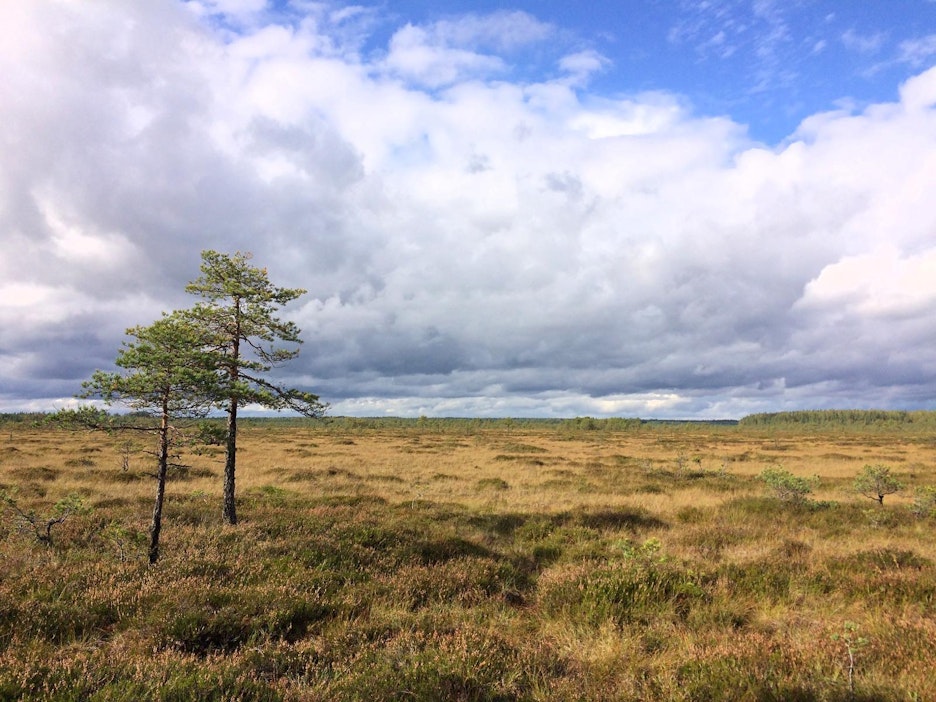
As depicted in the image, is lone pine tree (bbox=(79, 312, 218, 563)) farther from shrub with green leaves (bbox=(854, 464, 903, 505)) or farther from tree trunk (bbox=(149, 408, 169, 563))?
shrub with green leaves (bbox=(854, 464, 903, 505))

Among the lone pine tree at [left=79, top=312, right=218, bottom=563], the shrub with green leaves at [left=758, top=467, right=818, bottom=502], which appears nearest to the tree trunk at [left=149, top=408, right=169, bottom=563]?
the lone pine tree at [left=79, top=312, right=218, bottom=563]

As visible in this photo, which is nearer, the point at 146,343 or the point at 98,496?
the point at 146,343

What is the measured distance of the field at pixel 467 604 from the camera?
474cm

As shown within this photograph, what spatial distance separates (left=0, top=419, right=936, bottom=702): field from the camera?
474 cm

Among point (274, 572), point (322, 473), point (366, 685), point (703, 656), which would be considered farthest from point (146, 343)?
point (322, 473)

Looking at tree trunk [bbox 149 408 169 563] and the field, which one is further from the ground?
tree trunk [bbox 149 408 169 563]

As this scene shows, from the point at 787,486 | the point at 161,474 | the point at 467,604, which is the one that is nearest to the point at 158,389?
the point at 161,474

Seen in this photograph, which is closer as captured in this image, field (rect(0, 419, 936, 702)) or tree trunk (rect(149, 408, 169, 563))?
field (rect(0, 419, 936, 702))

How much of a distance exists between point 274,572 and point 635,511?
35.8 ft

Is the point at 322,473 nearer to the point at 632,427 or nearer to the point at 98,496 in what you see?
the point at 98,496

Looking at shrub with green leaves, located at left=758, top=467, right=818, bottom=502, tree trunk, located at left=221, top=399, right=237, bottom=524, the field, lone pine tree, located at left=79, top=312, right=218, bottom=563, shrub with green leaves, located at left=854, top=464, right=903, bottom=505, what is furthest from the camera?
shrub with green leaves, located at left=854, top=464, right=903, bottom=505

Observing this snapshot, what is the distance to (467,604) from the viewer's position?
7.59 m

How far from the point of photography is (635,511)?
591 inches

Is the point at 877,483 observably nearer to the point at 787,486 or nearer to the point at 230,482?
the point at 787,486
